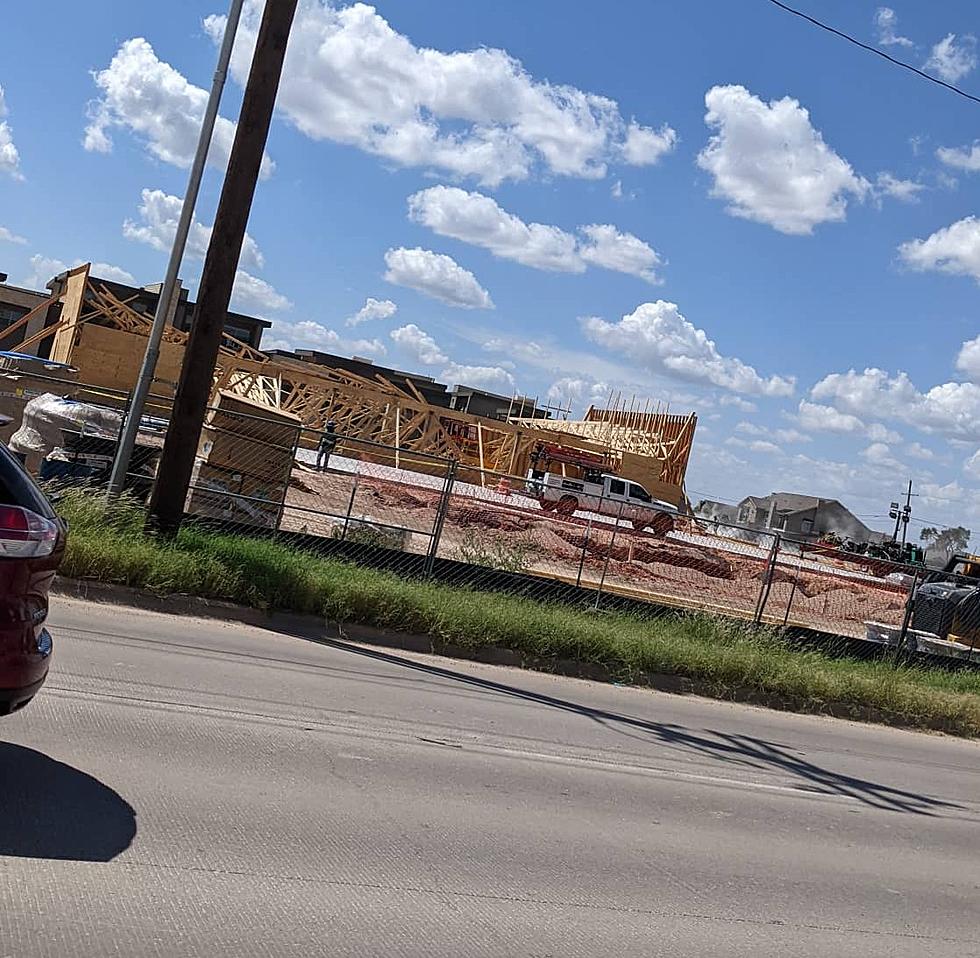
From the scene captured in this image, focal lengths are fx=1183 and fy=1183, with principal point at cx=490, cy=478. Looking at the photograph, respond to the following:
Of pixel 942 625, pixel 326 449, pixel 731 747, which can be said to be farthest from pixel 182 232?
pixel 326 449

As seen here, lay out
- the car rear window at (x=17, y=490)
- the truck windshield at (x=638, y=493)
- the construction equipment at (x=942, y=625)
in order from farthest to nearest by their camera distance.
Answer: the truck windshield at (x=638, y=493), the construction equipment at (x=942, y=625), the car rear window at (x=17, y=490)

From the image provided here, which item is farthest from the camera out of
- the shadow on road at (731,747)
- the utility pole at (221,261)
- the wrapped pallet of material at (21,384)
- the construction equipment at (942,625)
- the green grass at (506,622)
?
the construction equipment at (942,625)

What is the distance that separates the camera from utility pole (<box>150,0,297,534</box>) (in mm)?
13164

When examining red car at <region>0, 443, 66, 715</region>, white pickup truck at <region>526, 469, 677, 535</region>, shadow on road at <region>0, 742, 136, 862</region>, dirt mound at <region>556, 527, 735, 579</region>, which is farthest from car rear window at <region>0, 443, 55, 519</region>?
white pickup truck at <region>526, 469, 677, 535</region>

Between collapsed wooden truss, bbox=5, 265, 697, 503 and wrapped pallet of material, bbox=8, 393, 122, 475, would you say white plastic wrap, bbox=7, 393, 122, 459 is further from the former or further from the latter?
collapsed wooden truss, bbox=5, 265, 697, 503

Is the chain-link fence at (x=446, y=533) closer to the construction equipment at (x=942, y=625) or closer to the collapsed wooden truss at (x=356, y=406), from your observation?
the construction equipment at (x=942, y=625)

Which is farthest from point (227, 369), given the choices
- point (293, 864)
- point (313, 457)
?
point (293, 864)

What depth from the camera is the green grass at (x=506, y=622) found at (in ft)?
41.4

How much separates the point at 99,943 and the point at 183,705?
12.8ft

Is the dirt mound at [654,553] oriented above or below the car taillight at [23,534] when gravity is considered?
above

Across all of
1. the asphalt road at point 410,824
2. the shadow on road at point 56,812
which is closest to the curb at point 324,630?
the asphalt road at point 410,824

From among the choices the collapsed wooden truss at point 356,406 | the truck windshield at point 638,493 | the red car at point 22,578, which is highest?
the collapsed wooden truss at point 356,406

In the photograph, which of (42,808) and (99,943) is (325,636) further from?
(99,943)

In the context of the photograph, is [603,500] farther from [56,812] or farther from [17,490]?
[17,490]
